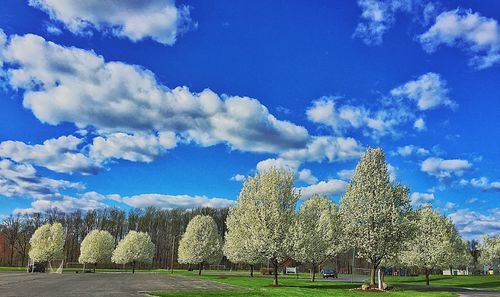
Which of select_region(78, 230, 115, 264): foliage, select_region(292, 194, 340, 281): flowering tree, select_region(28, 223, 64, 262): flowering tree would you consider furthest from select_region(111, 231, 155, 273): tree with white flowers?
select_region(292, 194, 340, 281): flowering tree

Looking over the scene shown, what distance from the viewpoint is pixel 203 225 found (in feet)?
242

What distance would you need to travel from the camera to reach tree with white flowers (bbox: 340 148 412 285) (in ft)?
128

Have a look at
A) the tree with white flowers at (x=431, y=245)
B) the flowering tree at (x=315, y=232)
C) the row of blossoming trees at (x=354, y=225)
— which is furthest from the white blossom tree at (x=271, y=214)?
the tree with white flowers at (x=431, y=245)

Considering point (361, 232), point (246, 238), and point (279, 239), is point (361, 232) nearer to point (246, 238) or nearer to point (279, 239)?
point (279, 239)

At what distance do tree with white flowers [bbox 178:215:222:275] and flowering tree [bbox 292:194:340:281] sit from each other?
695 inches

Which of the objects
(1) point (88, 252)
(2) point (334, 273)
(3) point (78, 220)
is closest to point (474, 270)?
(2) point (334, 273)

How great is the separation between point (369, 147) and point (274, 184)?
10233mm

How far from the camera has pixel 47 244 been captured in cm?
8519

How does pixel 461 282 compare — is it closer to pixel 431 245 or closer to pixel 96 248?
pixel 431 245

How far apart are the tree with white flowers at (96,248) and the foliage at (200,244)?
1013 inches

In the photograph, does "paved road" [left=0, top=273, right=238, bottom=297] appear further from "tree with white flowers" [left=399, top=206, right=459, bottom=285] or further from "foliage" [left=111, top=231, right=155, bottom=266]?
"foliage" [left=111, top=231, right=155, bottom=266]

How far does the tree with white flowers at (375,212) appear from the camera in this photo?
38938mm

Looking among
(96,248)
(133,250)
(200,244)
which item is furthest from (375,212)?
(96,248)

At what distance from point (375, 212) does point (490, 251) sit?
84.1 metres
